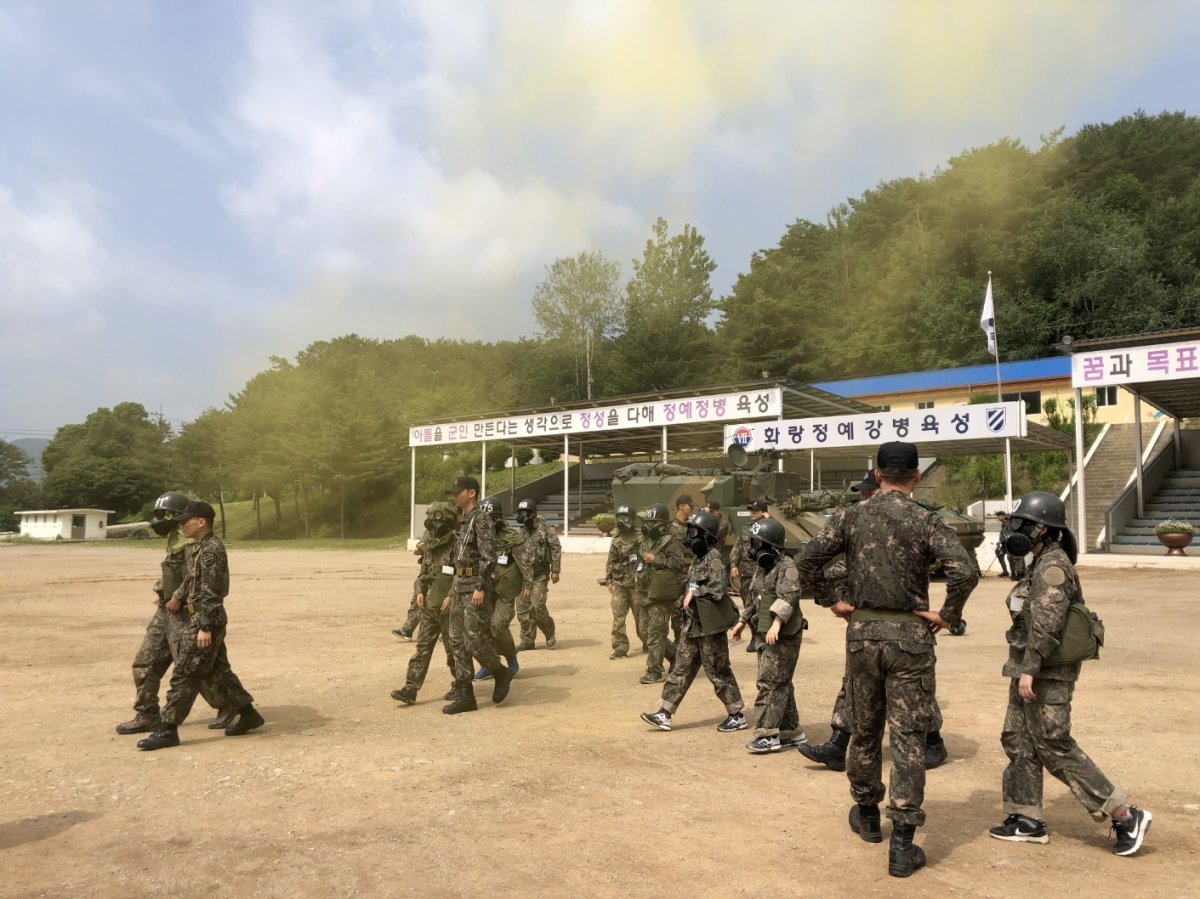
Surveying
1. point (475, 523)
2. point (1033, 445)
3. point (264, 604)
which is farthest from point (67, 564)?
point (1033, 445)

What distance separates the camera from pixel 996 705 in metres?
7.55

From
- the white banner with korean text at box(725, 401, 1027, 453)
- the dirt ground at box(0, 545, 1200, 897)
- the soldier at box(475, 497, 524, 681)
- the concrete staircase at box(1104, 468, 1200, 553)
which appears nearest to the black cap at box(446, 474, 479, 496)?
the soldier at box(475, 497, 524, 681)

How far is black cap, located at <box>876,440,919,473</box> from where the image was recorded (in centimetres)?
446

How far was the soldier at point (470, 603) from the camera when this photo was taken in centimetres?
735

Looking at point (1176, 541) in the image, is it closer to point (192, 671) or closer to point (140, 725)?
point (192, 671)

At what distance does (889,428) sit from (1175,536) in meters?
6.98

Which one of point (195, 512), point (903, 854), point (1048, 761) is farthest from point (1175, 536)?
point (195, 512)

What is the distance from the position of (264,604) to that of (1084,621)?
542 inches

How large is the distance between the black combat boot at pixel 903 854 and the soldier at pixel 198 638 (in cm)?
457

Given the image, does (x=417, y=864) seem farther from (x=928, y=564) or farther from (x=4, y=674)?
(x=4, y=674)

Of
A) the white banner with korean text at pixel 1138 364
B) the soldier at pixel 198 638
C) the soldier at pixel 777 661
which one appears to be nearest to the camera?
the soldier at pixel 777 661

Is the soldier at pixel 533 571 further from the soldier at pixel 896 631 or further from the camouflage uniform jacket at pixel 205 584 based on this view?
the soldier at pixel 896 631

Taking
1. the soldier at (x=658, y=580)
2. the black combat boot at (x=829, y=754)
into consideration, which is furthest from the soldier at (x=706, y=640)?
the soldier at (x=658, y=580)

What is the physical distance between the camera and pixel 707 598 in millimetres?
6699
